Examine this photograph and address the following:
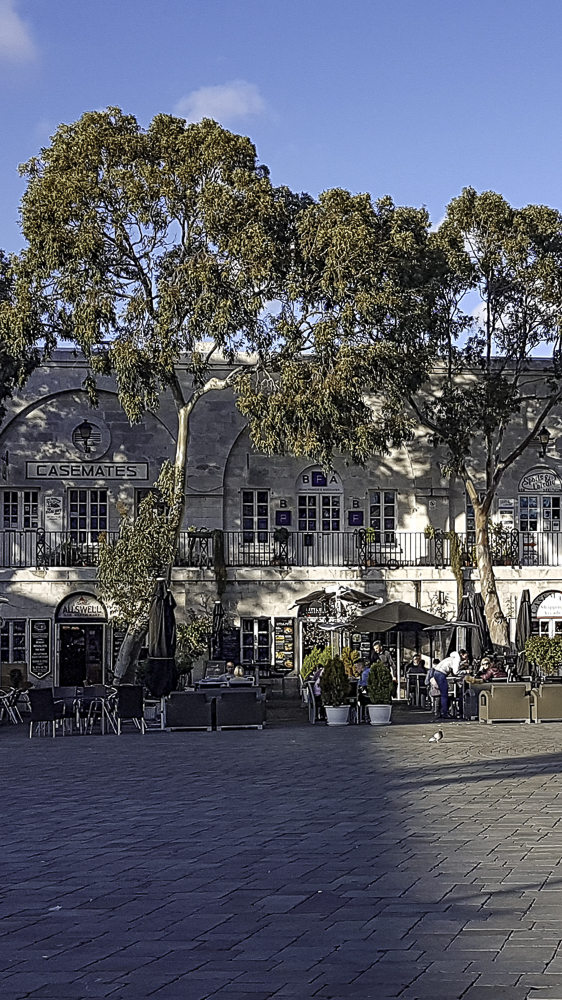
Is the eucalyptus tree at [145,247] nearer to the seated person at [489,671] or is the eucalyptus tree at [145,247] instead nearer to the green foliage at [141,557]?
the green foliage at [141,557]

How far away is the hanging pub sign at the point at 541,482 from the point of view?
112 ft

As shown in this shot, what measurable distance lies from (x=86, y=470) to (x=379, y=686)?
13.1 m

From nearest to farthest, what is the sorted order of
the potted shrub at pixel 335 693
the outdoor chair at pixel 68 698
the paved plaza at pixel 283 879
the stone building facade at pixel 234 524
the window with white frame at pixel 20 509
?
1. the paved plaza at pixel 283 879
2. the outdoor chair at pixel 68 698
3. the potted shrub at pixel 335 693
4. the stone building facade at pixel 234 524
5. the window with white frame at pixel 20 509

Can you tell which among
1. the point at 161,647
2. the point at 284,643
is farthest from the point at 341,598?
the point at 161,647

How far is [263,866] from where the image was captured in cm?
856

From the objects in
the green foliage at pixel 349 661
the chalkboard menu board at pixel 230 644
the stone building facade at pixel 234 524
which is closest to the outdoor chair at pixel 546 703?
the green foliage at pixel 349 661

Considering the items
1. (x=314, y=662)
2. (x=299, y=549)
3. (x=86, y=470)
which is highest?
(x=86, y=470)

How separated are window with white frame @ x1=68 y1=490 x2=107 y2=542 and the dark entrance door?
7.84 ft

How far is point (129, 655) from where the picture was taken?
27.5 m

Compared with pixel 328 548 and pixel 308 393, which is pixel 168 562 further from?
pixel 328 548

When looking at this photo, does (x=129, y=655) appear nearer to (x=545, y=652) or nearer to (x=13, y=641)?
(x=13, y=641)

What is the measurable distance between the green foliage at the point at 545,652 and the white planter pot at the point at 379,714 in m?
3.52

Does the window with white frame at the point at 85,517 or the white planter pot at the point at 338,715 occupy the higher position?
the window with white frame at the point at 85,517

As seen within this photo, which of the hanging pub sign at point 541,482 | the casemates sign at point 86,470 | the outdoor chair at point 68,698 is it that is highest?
the casemates sign at point 86,470
